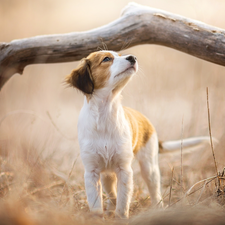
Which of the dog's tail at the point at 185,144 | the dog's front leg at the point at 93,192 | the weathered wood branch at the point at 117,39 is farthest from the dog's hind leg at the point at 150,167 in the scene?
the weathered wood branch at the point at 117,39

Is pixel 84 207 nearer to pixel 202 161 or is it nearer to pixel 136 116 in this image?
pixel 136 116

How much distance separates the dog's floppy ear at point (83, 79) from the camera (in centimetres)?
238

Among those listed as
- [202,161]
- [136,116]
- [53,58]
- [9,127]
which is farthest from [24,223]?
[202,161]

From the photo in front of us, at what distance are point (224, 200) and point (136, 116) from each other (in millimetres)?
1369

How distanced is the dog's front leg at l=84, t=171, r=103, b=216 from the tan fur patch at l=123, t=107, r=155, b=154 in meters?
0.54

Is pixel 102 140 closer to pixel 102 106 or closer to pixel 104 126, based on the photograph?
pixel 104 126

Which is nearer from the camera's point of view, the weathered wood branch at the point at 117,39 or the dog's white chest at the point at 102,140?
the dog's white chest at the point at 102,140

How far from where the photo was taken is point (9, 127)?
11.2 ft

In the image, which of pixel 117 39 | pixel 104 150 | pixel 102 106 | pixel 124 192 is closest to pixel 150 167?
pixel 124 192

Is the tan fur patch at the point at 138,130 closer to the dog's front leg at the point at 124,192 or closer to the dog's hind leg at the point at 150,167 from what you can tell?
the dog's hind leg at the point at 150,167

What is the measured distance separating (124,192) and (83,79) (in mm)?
1124

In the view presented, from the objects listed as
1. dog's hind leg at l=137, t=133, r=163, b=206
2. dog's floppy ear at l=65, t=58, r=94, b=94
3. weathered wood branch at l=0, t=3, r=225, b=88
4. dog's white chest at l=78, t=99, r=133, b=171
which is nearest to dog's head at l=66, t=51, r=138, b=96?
dog's floppy ear at l=65, t=58, r=94, b=94

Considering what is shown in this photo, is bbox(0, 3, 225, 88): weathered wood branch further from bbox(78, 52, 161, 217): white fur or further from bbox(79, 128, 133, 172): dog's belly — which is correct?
bbox(79, 128, 133, 172): dog's belly

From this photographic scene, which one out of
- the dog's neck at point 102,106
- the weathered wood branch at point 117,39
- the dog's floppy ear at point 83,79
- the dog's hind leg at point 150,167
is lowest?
the dog's hind leg at point 150,167
